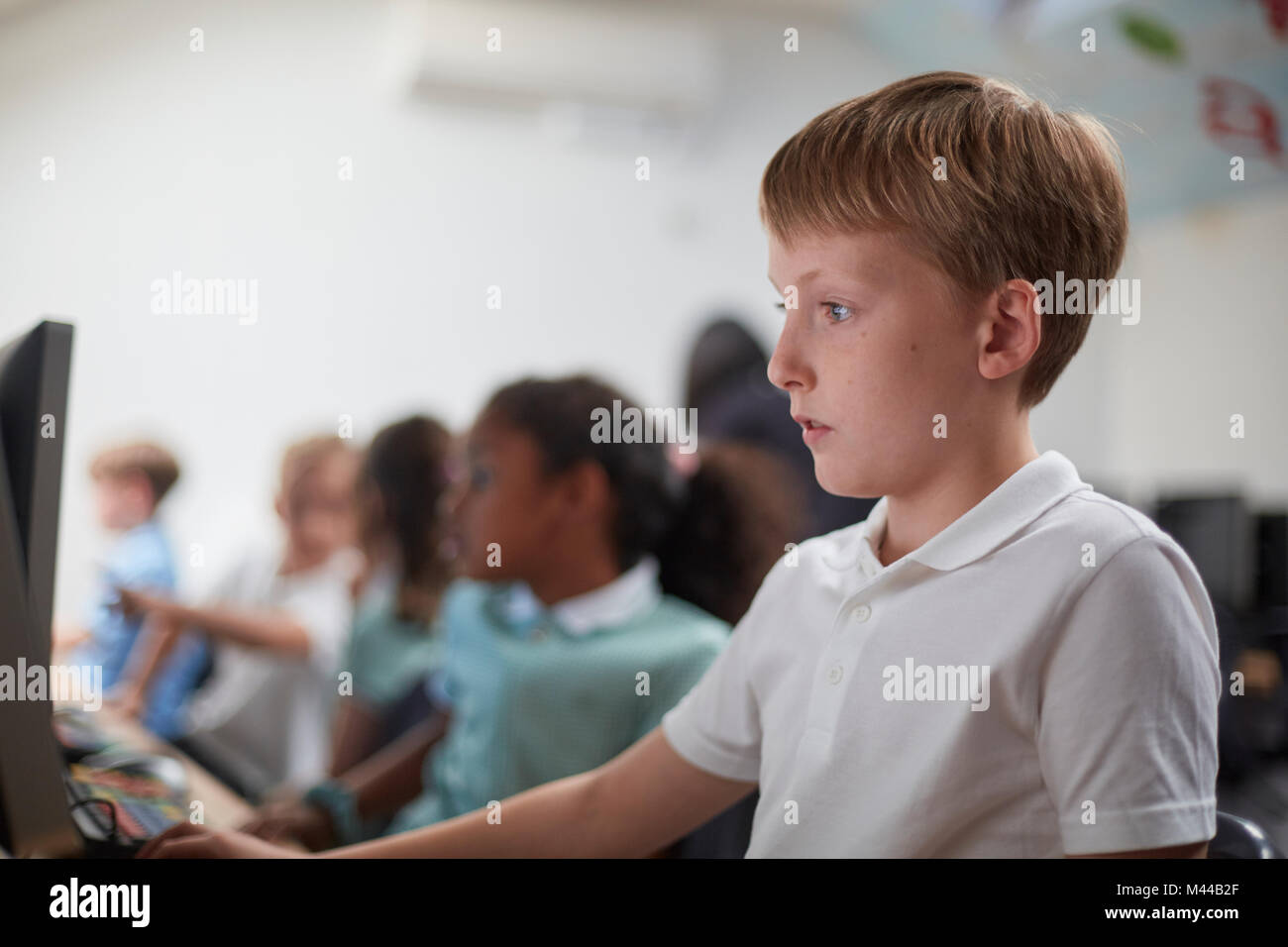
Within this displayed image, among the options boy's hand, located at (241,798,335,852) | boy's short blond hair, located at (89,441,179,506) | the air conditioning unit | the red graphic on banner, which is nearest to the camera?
the red graphic on banner

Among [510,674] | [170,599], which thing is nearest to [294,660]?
[170,599]

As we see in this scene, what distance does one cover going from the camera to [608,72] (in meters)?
3.04

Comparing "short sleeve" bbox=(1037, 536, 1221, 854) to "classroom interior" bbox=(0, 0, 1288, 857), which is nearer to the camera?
"short sleeve" bbox=(1037, 536, 1221, 854)

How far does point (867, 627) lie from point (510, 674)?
61 cm

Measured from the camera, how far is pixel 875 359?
0.61 metres

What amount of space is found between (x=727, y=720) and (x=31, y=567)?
1.56ft

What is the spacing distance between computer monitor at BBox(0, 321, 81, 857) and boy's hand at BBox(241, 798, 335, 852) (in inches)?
19.9

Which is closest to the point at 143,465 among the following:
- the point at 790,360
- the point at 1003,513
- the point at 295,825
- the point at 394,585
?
the point at 394,585

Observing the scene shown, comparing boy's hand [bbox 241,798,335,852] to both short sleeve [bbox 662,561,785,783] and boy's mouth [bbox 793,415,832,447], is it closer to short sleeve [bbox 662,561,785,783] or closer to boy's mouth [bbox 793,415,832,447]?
short sleeve [bbox 662,561,785,783]

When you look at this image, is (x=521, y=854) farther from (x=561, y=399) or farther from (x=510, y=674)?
(x=561, y=399)

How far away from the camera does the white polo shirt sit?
1.70 ft

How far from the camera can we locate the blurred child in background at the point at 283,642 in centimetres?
203

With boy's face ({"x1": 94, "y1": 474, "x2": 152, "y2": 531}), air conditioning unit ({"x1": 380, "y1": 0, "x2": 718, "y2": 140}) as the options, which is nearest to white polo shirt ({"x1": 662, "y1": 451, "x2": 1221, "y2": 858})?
boy's face ({"x1": 94, "y1": 474, "x2": 152, "y2": 531})

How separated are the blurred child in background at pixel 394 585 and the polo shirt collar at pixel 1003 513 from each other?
3.85 ft
